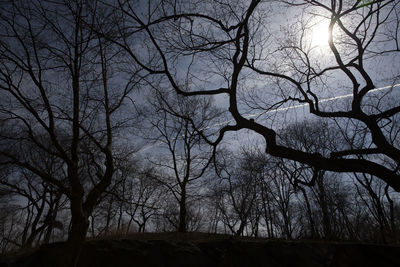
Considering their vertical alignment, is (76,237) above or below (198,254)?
above

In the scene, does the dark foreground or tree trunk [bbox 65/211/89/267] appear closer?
tree trunk [bbox 65/211/89/267]

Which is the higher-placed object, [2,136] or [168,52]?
[168,52]

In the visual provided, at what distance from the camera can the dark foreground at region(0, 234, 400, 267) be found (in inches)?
268

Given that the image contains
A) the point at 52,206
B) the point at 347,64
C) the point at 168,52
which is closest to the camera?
the point at 168,52

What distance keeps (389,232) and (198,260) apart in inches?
309

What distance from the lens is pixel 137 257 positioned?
791 cm

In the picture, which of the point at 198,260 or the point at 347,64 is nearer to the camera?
the point at 347,64

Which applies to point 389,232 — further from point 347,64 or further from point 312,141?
point 347,64

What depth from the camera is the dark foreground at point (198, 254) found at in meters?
6.80

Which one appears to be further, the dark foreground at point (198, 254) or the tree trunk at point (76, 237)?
the dark foreground at point (198, 254)

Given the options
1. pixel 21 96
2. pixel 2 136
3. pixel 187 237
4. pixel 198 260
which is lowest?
pixel 198 260

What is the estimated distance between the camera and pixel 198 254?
794 cm

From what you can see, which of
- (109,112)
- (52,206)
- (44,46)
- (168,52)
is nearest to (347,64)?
(168,52)

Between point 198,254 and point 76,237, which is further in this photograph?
point 198,254
